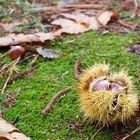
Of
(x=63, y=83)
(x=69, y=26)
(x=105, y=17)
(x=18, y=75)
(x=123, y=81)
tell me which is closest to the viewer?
(x=123, y=81)

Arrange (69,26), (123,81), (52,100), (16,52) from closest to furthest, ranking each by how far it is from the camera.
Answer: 1. (123,81)
2. (52,100)
3. (16,52)
4. (69,26)

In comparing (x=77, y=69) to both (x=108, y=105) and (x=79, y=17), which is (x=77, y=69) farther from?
(x=79, y=17)

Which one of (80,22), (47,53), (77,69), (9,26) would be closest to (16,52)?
(47,53)

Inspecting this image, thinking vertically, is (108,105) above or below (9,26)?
above

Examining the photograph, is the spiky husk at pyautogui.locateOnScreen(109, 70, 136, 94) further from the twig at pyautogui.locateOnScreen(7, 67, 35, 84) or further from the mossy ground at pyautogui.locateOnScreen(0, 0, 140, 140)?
the twig at pyautogui.locateOnScreen(7, 67, 35, 84)

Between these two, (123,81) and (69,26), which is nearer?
(123,81)

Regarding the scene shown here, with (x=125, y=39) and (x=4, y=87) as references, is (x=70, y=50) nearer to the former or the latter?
(x=125, y=39)
